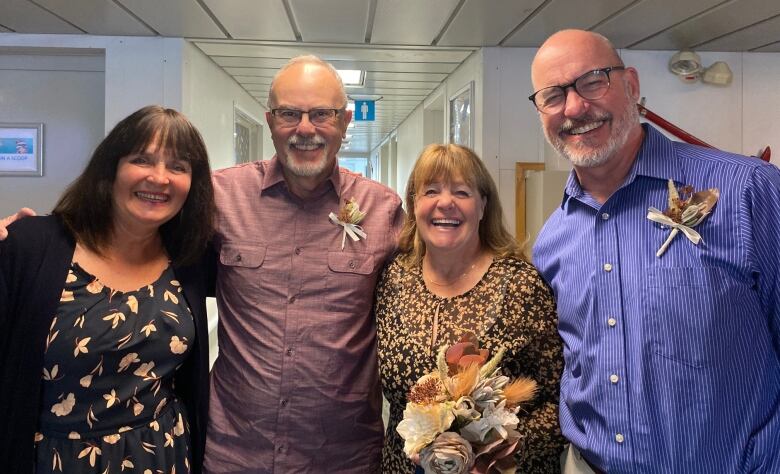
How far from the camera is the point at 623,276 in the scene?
1.48 meters

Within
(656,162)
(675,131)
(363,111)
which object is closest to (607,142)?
(656,162)

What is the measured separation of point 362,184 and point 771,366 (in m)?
1.35

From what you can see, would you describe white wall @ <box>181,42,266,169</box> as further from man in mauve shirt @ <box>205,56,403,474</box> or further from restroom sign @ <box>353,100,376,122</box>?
man in mauve shirt @ <box>205,56,403,474</box>

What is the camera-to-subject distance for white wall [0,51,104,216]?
15.0 ft

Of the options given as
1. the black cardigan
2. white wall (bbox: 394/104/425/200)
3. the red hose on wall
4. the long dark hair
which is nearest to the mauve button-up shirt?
the long dark hair

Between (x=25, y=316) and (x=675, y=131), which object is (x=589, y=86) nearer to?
(x=25, y=316)

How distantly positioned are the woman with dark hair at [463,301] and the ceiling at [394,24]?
6.04ft

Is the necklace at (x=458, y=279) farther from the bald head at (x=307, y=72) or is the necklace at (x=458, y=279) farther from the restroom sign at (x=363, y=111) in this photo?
the restroom sign at (x=363, y=111)

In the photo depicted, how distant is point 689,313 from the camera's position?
139 centimetres

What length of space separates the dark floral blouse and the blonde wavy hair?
126mm

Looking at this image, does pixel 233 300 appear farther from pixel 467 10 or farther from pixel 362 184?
pixel 467 10

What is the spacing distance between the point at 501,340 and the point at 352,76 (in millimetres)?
4394

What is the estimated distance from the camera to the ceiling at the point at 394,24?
11.2 ft

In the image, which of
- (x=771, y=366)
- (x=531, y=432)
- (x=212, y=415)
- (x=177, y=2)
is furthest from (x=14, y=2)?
(x=771, y=366)
